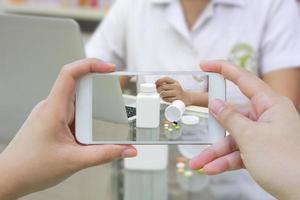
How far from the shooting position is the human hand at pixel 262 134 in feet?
1.54

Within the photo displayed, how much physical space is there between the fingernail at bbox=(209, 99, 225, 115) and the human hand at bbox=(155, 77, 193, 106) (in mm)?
27

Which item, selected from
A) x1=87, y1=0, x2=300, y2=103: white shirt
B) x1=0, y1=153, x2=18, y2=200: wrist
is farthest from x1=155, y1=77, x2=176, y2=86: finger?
x1=87, y1=0, x2=300, y2=103: white shirt

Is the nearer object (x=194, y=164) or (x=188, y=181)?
(x=194, y=164)

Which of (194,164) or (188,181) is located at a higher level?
(194,164)

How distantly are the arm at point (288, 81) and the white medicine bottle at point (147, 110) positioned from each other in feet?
2.28

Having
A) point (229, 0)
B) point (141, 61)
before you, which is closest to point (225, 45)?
point (229, 0)

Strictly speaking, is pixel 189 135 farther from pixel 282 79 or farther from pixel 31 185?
pixel 282 79

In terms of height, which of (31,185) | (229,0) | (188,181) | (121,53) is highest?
(229,0)

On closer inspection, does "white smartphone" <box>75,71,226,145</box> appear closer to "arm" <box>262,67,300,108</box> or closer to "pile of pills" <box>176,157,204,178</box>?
"pile of pills" <box>176,157,204,178</box>

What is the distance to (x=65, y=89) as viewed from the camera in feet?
1.57

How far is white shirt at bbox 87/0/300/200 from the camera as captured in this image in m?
1.18

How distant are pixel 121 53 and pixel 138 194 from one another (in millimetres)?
559

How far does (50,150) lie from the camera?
19.6 inches

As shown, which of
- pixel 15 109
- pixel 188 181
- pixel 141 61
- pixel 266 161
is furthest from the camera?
pixel 141 61
